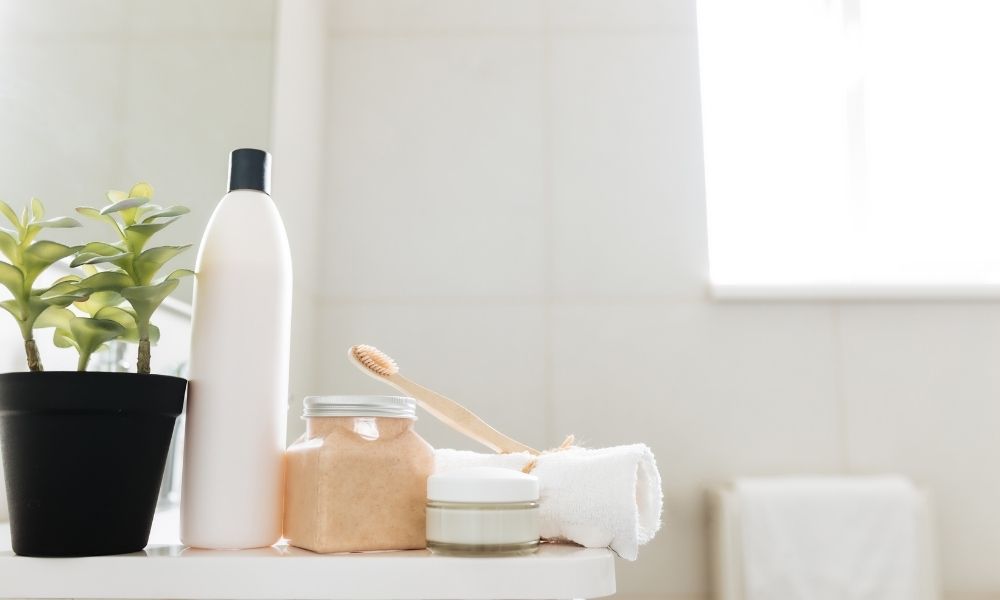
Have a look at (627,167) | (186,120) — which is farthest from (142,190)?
(627,167)

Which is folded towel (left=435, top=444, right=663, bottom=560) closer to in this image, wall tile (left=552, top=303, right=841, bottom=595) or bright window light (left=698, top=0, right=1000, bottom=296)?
wall tile (left=552, top=303, right=841, bottom=595)

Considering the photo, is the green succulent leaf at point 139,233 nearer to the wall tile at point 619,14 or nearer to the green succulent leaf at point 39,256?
the green succulent leaf at point 39,256

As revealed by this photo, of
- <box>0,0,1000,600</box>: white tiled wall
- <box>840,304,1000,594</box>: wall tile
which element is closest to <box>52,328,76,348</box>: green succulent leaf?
<box>0,0,1000,600</box>: white tiled wall

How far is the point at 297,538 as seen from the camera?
0.48 metres

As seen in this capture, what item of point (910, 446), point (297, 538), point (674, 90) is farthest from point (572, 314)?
point (297, 538)

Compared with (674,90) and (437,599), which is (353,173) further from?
(437,599)

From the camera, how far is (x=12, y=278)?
0.46 metres

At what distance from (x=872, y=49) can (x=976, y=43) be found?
0.20 meters

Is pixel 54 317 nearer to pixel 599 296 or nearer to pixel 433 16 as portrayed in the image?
pixel 599 296

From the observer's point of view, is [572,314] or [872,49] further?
[872,49]

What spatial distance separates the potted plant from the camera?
43 centimetres

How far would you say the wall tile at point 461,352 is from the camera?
1321 mm

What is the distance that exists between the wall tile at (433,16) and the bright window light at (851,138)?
13.6 inches

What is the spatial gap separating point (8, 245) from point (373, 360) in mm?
225
